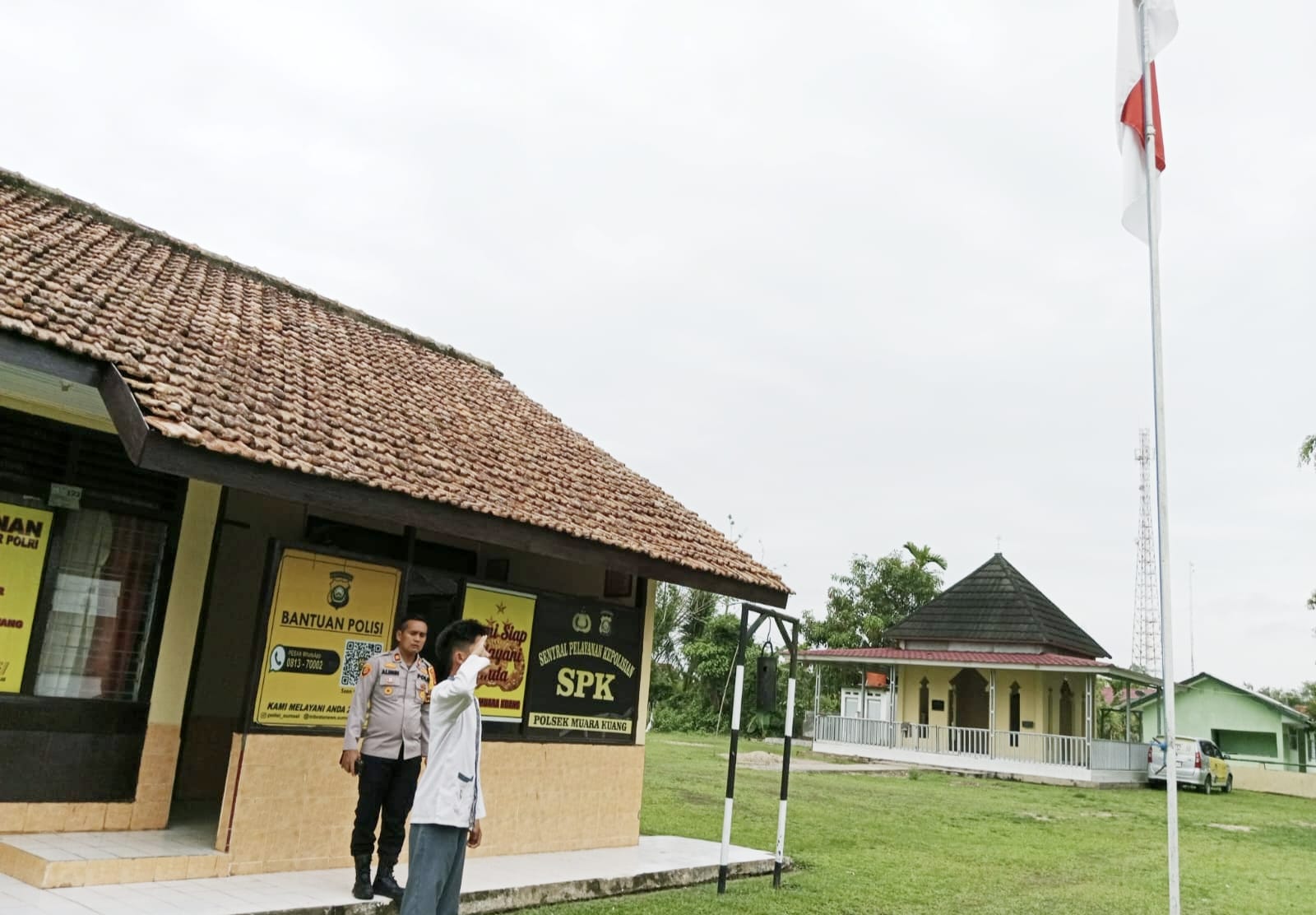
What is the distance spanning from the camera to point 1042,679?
95.0ft

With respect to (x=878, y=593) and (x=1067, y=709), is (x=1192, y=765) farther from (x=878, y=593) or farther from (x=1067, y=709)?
(x=878, y=593)

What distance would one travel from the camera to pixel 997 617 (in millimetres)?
31047

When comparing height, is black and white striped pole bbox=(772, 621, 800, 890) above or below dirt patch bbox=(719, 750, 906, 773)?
above

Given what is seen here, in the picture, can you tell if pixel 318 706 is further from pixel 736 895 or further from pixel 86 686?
pixel 736 895

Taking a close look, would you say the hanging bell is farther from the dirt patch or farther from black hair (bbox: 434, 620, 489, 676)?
the dirt patch

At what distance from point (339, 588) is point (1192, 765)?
84.6ft

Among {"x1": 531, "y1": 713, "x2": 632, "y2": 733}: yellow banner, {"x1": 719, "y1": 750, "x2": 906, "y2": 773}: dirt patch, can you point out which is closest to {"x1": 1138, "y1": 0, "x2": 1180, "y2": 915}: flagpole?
{"x1": 531, "y1": 713, "x2": 632, "y2": 733}: yellow banner

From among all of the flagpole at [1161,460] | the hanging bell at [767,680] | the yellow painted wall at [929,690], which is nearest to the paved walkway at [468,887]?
the hanging bell at [767,680]

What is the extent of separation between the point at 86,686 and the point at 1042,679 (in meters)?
26.2

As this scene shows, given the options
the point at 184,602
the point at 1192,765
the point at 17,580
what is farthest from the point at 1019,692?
the point at 17,580

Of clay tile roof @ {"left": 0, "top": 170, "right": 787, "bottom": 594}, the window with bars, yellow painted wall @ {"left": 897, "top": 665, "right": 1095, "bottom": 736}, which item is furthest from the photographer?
yellow painted wall @ {"left": 897, "top": 665, "right": 1095, "bottom": 736}

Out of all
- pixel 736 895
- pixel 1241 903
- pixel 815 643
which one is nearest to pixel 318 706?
pixel 736 895

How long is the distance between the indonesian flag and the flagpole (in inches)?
2.0

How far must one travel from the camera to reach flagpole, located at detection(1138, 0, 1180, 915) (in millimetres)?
6730
